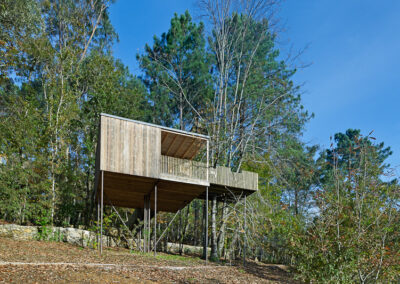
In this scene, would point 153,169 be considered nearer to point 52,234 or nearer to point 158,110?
point 52,234

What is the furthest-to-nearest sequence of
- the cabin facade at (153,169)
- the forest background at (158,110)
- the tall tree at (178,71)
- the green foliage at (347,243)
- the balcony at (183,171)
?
the tall tree at (178,71), the forest background at (158,110), the balcony at (183,171), the cabin facade at (153,169), the green foliage at (347,243)

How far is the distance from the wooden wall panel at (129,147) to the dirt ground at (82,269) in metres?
3.31

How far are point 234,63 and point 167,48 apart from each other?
488cm

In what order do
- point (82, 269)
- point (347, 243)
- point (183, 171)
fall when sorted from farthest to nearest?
point (183, 171) → point (347, 243) → point (82, 269)

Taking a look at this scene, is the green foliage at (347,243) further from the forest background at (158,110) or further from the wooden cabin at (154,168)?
the wooden cabin at (154,168)

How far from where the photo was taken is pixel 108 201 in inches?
847

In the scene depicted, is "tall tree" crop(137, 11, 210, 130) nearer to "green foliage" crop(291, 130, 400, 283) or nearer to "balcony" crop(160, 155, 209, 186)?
"balcony" crop(160, 155, 209, 186)

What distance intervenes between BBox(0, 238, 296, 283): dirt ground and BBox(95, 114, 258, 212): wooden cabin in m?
3.02

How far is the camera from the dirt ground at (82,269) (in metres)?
9.89

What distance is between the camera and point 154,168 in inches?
635

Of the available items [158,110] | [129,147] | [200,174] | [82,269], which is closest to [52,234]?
[129,147]

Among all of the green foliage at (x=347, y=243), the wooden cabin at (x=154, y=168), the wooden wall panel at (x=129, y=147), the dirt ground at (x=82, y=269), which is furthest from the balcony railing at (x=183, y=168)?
the green foliage at (x=347, y=243)

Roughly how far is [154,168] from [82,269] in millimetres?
5794

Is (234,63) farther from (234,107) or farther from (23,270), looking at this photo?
(23,270)
